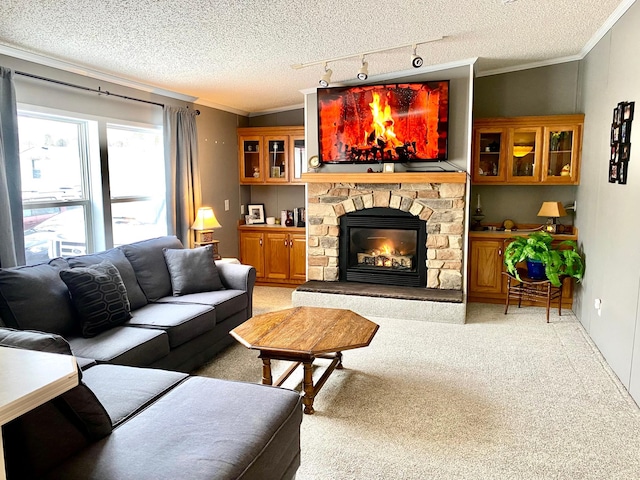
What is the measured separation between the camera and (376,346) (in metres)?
4.05

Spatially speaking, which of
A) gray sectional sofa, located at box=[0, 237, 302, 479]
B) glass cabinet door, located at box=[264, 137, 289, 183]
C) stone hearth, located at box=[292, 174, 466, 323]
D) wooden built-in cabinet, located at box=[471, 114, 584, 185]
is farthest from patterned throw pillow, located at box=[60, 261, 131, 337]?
wooden built-in cabinet, located at box=[471, 114, 584, 185]

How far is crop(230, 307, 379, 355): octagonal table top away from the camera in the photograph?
2.83m

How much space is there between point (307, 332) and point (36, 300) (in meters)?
1.66

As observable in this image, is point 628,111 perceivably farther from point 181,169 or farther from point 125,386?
point 181,169

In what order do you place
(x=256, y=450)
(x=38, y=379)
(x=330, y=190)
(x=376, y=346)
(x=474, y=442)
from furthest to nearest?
1. (x=330, y=190)
2. (x=376, y=346)
3. (x=474, y=442)
4. (x=256, y=450)
5. (x=38, y=379)

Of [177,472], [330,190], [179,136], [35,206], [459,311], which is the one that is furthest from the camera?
[330,190]

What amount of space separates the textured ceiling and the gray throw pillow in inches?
63.9

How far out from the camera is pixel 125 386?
88.4 inches

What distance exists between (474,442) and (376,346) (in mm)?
1548

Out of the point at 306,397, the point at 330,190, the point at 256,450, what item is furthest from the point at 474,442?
the point at 330,190

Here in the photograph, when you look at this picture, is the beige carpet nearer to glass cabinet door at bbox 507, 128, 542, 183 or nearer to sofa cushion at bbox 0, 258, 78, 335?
sofa cushion at bbox 0, 258, 78, 335

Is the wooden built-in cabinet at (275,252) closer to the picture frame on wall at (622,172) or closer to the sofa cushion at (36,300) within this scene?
the sofa cushion at (36,300)

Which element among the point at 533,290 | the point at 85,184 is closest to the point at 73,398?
the point at 85,184

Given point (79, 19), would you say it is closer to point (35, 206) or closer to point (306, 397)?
point (35, 206)
